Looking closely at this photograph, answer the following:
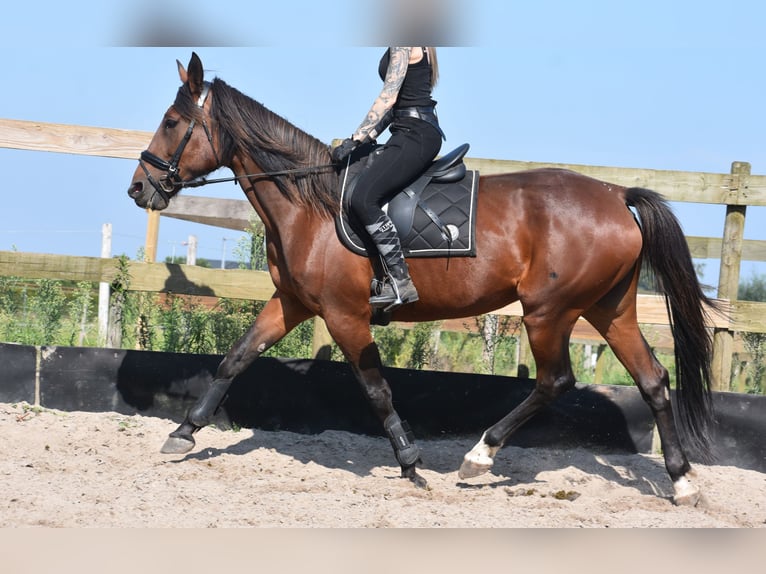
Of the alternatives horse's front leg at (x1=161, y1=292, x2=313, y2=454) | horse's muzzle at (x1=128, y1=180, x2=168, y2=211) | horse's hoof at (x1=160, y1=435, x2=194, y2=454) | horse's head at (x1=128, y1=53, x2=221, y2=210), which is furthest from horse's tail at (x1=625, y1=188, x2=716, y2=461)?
horse's hoof at (x1=160, y1=435, x2=194, y2=454)

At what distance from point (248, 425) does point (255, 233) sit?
77.0 inches

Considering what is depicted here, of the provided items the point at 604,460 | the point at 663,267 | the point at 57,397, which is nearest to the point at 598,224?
the point at 663,267

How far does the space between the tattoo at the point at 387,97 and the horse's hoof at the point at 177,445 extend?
7.48ft

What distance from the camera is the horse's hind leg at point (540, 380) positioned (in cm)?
489

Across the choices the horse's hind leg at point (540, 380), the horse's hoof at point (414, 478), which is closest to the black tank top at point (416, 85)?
the horse's hind leg at point (540, 380)

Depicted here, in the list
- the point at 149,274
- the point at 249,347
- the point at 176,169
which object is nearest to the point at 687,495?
the point at 249,347

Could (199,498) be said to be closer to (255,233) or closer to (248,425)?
(248,425)

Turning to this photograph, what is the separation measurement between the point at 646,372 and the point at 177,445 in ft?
10.1

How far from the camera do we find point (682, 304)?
201 inches

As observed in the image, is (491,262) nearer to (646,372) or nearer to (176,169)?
(646,372)

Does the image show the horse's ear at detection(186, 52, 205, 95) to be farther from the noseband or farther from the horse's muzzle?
the horse's muzzle

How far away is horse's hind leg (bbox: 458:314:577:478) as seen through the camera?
489 centimetres

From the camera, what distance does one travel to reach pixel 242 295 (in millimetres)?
6441

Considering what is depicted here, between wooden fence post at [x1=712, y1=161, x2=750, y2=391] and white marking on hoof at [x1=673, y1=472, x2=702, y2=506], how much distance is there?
1292 mm
